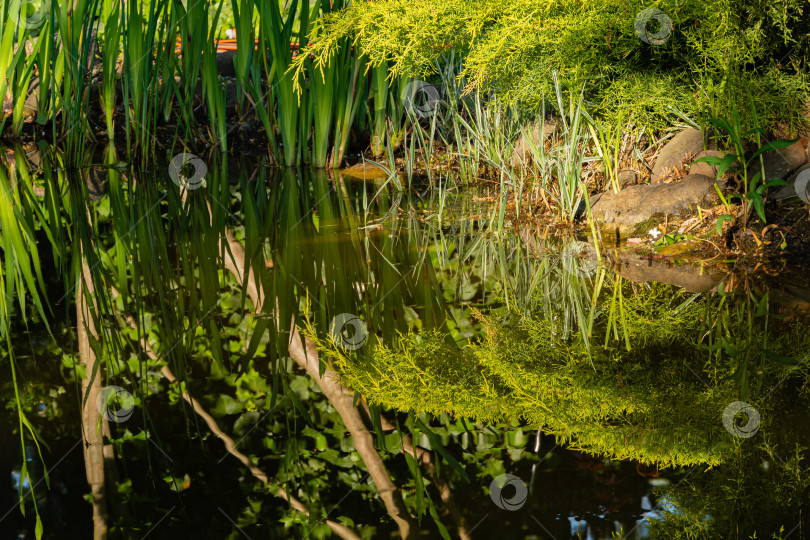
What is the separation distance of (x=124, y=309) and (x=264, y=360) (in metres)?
0.63

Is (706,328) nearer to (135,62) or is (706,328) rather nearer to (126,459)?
(126,459)

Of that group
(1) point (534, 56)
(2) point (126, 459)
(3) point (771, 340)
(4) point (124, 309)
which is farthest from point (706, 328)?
(1) point (534, 56)

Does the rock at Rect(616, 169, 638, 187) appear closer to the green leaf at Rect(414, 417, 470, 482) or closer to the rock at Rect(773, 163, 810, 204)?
the rock at Rect(773, 163, 810, 204)

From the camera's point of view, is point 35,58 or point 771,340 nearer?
point 771,340

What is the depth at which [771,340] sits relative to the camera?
175cm
